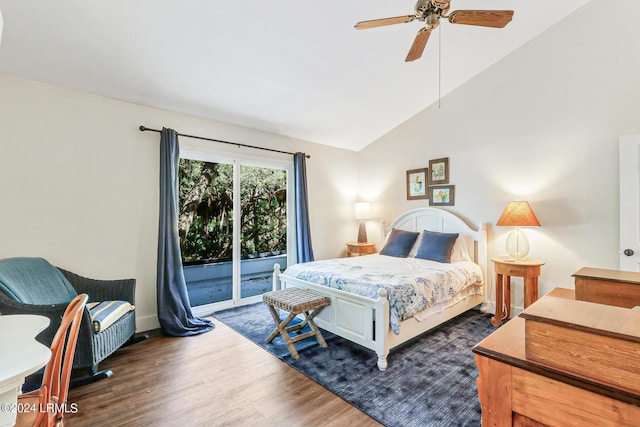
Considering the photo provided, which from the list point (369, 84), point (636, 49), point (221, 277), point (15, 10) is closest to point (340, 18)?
point (369, 84)

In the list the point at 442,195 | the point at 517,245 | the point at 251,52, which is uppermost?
the point at 251,52

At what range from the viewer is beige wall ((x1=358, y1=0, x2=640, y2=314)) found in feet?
9.68

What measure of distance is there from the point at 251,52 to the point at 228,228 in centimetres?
216

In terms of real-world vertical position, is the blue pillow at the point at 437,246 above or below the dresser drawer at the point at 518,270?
above

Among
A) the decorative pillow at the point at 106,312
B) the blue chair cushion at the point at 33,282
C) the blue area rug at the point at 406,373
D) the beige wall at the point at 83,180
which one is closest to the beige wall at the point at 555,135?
the blue area rug at the point at 406,373

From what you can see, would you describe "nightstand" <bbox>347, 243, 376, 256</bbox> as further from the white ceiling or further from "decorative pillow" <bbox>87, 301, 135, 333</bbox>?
"decorative pillow" <bbox>87, 301, 135, 333</bbox>

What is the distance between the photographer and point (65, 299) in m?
2.54

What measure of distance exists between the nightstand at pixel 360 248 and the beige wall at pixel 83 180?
2725 mm

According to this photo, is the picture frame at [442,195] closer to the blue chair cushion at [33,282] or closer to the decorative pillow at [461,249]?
the decorative pillow at [461,249]

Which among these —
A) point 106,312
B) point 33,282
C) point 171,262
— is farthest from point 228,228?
A: point 33,282

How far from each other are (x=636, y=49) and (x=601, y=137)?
821 millimetres

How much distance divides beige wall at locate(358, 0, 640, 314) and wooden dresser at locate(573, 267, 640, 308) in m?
1.97

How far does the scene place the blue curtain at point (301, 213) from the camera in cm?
444

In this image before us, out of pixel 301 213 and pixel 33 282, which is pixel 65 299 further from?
pixel 301 213
